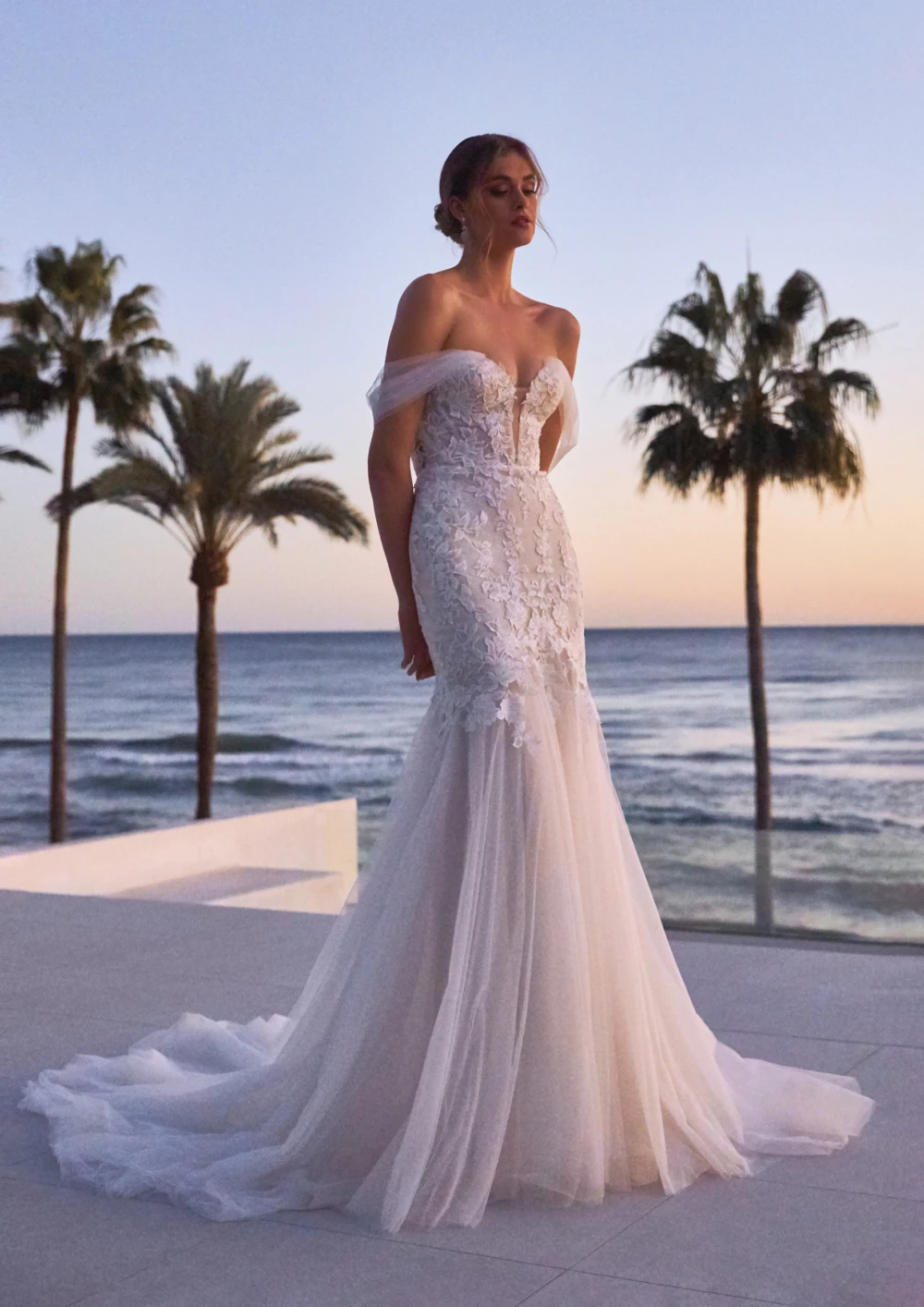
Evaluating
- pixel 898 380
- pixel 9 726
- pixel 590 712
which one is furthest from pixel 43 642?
pixel 590 712

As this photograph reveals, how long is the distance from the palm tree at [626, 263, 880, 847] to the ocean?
7.87 metres

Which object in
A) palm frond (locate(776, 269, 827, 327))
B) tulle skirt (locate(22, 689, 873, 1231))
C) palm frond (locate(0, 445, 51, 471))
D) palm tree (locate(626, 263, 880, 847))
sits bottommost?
tulle skirt (locate(22, 689, 873, 1231))

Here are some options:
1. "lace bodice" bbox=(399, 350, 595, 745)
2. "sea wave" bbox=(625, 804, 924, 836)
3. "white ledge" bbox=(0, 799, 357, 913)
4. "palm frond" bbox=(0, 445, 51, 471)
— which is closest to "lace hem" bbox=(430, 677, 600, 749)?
"lace bodice" bbox=(399, 350, 595, 745)

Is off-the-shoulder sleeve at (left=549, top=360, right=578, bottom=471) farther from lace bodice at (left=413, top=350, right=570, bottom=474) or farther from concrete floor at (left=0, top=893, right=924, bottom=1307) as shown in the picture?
concrete floor at (left=0, top=893, right=924, bottom=1307)

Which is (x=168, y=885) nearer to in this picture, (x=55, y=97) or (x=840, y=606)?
(x=55, y=97)

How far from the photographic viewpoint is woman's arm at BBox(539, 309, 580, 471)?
3.35m

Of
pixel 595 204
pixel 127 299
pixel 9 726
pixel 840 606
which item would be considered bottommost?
pixel 9 726

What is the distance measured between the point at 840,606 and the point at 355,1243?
38816mm

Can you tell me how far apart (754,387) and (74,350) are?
9316 mm

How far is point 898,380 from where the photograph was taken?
3944 centimetres

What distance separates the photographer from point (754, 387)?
68.6ft

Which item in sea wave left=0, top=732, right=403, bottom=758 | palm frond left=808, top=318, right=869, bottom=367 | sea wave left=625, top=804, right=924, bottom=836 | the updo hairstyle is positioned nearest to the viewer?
the updo hairstyle

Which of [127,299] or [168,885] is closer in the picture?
[168,885]

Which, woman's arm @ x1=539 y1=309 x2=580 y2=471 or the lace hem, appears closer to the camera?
the lace hem
